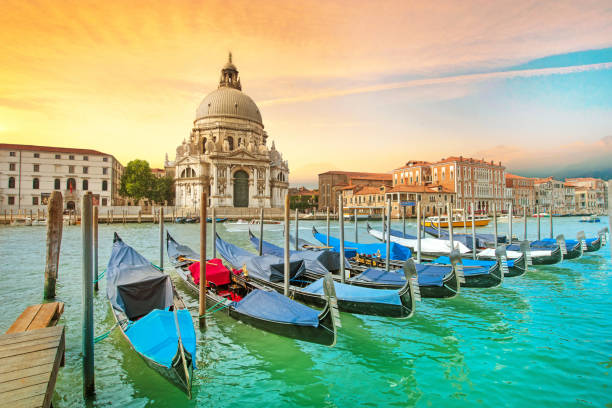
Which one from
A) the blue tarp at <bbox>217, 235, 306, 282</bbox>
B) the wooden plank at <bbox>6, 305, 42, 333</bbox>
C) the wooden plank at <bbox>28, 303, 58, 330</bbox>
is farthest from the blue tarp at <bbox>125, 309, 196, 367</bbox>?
the blue tarp at <bbox>217, 235, 306, 282</bbox>

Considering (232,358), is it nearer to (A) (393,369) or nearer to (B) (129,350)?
(B) (129,350)

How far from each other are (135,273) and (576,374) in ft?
20.2

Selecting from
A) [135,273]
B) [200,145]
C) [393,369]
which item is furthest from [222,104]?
[393,369]

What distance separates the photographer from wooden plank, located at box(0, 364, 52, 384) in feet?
7.59

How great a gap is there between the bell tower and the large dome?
292 centimetres

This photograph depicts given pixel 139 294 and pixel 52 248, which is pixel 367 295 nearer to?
pixel 139 294

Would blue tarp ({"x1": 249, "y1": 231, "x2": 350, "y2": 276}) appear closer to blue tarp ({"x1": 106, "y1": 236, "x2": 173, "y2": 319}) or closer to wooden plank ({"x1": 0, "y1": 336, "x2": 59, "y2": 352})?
blue tarp ({"x1": 106, "y1": 236, "x2": 173, "y2": 319})

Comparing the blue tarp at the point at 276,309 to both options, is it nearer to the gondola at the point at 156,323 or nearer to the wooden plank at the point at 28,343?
the gondola at the point at 156,323

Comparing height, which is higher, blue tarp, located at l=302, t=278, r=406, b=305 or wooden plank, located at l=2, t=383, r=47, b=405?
wooden plank, located at l=2, t=383, r=47, b=405

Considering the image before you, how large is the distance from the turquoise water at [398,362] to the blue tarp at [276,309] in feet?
1.47

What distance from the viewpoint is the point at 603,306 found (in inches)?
239

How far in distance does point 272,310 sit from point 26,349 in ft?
8.01

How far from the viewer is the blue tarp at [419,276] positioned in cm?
598

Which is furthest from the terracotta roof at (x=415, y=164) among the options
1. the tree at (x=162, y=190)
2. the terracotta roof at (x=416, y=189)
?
the tree at (x=162, y=190)
